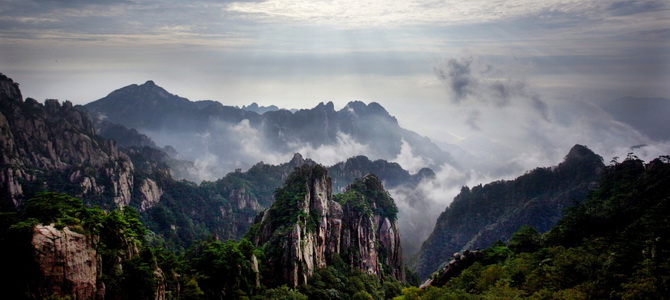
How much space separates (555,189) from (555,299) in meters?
102

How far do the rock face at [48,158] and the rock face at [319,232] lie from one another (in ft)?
198

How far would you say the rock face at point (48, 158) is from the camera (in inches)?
3597

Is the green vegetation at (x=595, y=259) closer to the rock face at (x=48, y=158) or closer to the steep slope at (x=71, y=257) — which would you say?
the steep slope at (x=71, y=257)

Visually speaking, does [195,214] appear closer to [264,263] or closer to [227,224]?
[227,224]

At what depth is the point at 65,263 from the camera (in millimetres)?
21750

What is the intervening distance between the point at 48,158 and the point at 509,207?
137 m

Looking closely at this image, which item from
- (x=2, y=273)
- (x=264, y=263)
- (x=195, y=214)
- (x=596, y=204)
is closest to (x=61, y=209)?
(x=2, y=273)

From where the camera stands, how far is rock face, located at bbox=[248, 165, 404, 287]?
48781 mm

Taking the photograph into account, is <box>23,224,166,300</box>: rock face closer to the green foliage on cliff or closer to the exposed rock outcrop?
the exposed rock outcrop

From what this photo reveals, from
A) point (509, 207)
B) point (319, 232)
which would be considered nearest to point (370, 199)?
point (319, 232)

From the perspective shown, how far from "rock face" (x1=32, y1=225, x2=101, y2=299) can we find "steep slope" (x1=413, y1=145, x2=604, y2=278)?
350 ft

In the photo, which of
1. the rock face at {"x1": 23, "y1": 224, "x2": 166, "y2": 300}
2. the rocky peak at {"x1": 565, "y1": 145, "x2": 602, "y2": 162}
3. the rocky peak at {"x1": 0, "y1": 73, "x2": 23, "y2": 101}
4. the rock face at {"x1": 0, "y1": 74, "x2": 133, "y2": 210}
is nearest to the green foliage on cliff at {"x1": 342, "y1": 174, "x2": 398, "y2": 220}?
the rock face at {"x1": 23, "y1": 224, "x2": 166, "y2": 300}

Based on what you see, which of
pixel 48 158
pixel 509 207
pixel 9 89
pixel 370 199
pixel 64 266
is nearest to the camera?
pixel 64 266

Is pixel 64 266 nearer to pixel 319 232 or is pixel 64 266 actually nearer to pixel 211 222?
pixel 319 232
